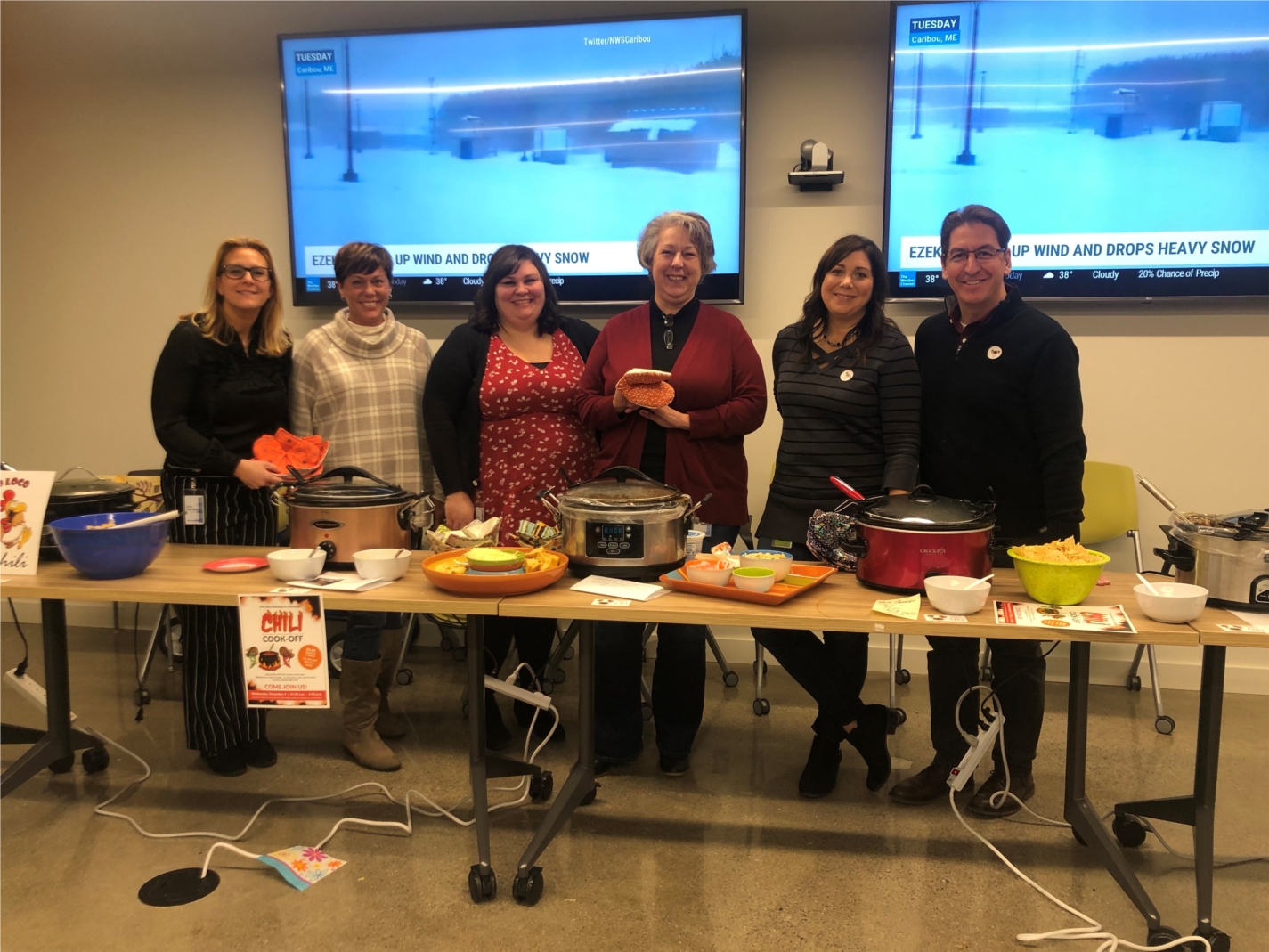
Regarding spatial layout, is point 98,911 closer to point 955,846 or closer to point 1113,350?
point 955,846

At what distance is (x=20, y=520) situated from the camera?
2100 millimetres

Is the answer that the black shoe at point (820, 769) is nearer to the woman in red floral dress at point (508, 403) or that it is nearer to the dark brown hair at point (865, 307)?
the woman in red floral dress at point (508, 403)

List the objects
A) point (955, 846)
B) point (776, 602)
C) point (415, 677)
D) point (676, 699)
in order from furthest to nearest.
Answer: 1. point (415, 677)
2. point (676, 699)
3. point (955, 846)
4. point (776, 602)

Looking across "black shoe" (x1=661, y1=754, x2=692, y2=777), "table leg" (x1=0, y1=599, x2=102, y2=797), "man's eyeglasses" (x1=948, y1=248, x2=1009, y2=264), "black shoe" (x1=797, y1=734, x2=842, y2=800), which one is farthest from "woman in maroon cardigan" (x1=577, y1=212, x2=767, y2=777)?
"table leg" (x1=0, y1=599, x2=102, y2=797)

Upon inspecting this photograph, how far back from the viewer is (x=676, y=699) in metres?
2.71

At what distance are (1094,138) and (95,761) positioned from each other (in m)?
4.10

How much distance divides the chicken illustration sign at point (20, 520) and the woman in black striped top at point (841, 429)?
1.86 meters

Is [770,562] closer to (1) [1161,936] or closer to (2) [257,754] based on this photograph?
(1) [1161,936]

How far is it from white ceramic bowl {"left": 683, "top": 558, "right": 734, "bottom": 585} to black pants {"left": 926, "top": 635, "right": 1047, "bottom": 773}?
877 mm

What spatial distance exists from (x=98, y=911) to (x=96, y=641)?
253cm

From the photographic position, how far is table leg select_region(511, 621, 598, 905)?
2.02m

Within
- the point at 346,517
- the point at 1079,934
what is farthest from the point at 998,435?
the point at 346,517

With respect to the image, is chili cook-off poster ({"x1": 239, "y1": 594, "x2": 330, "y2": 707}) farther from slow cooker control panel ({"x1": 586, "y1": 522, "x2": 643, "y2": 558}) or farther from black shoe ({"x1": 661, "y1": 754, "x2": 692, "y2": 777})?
black shoe ({"x1": 661, "y1": 754, "x2": 692, "y2": 777})

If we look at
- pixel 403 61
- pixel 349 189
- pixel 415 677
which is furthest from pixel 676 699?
pixel 403 61
